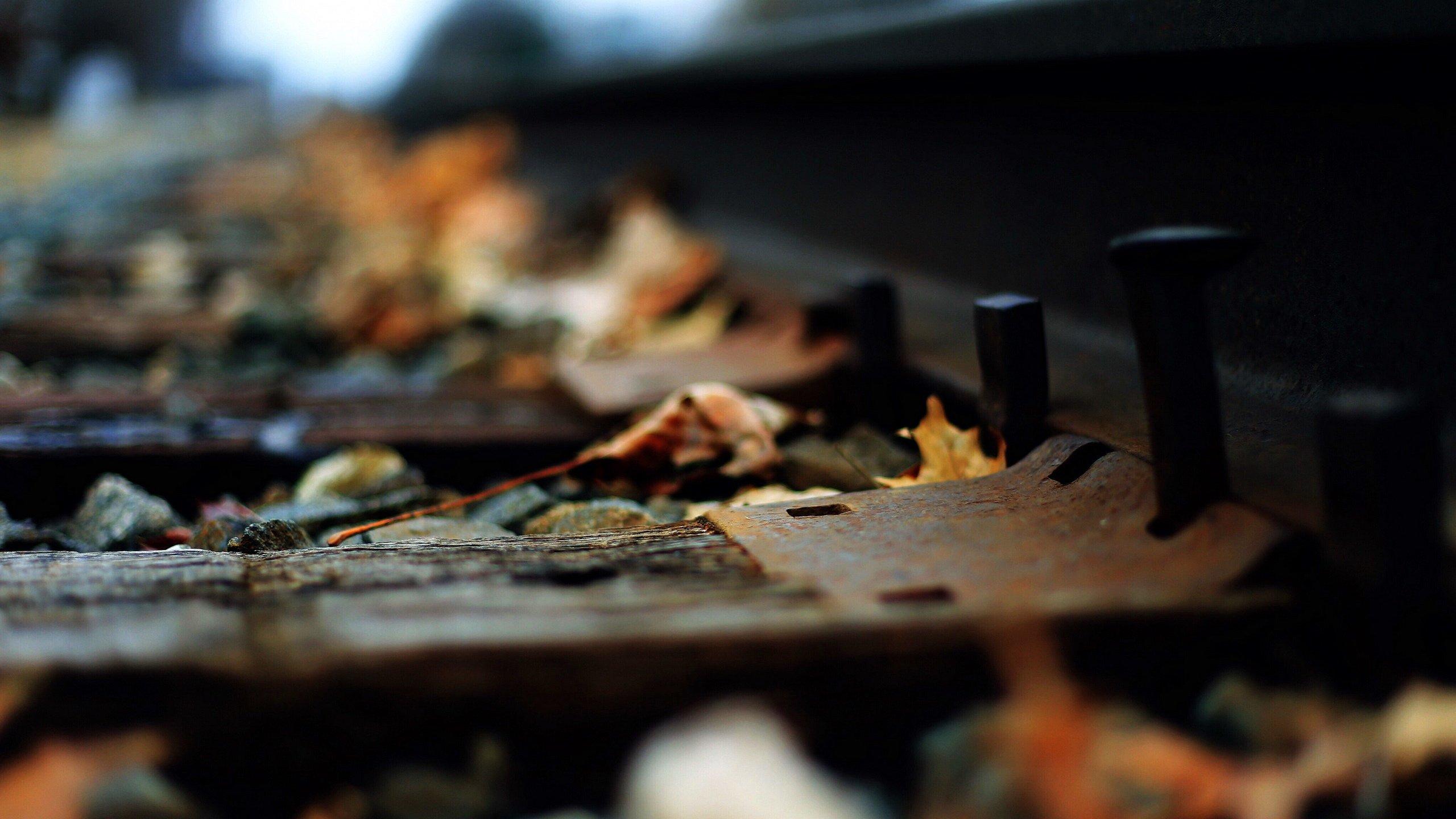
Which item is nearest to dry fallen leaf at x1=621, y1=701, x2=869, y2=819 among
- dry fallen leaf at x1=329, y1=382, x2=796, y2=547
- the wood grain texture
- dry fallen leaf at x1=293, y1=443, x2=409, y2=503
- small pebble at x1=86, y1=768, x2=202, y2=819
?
the wood grain texture

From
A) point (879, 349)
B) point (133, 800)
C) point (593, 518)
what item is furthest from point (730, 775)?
point (879, 349)

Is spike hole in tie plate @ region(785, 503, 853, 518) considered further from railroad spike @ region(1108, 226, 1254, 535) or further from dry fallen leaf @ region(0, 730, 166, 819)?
dry fallen leaf @ region(0, 730, 166, 819)

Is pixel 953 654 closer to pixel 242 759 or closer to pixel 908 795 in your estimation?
pixel 908 795

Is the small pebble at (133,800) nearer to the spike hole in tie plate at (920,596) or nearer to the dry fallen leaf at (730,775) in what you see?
the dry fallen leaf at (730,775)

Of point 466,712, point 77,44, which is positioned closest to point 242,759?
point 466,712

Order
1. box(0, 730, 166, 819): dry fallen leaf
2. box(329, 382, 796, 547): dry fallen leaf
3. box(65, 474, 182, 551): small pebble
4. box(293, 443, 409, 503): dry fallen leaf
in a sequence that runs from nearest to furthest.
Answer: box(0, 730, 166, 819): dry fallen leaf, box(65, 474, 182, 551): small pebble, box(329, 382, 796, 547): dry fallen leaf, box(293, 443, 409, 503): dry fallen leaf

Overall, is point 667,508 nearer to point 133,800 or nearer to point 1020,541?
point 1020,541
